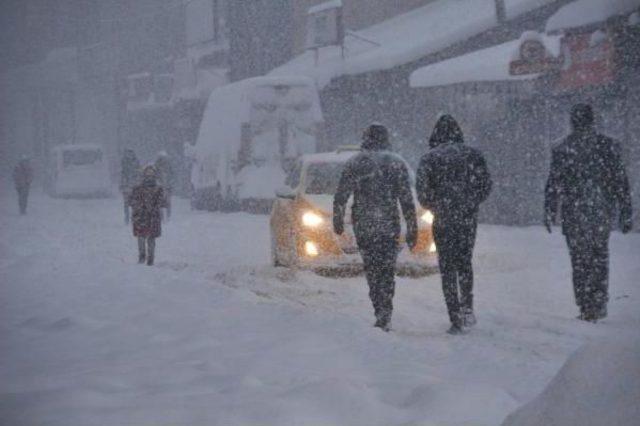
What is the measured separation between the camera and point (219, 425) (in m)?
3.88

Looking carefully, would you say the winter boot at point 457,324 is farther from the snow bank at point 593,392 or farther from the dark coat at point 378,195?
the snow bank at point 593,392

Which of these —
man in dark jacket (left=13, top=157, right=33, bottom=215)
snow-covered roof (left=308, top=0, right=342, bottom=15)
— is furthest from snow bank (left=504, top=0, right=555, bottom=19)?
man in dark jacket (left=13, top=157, right=33, bottom=215)

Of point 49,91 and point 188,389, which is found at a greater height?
point 49,91

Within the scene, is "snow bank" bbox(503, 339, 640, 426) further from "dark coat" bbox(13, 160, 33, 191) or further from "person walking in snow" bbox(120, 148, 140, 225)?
"dark coat" bbox(13, 160, 33, 191)

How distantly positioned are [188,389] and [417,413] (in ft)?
4.19

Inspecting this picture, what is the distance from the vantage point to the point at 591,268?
7.13m

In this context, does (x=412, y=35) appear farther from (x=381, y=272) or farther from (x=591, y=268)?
(x=381, y=272)

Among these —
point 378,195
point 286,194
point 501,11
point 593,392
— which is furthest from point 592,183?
point 501,11

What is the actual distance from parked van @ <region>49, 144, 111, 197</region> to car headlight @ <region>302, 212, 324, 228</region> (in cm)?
2656

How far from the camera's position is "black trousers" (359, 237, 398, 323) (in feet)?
22.6

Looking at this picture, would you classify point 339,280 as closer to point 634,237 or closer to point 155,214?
point 155,214

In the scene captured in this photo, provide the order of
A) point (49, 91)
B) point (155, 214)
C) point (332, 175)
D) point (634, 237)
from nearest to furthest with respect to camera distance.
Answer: point (332, 175), point (155, 214), point (634, 237), point (49, 91)

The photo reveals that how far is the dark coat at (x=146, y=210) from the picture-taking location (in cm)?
1150

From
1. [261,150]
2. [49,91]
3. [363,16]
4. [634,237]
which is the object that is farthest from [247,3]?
[49,91]
